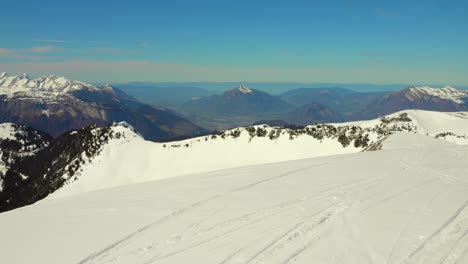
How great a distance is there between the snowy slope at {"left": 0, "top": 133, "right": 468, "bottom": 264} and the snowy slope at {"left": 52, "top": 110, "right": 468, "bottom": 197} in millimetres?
38908

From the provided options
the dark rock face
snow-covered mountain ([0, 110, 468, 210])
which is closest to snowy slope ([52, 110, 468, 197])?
snow-covered mountain ([0, 110, 468, 210])

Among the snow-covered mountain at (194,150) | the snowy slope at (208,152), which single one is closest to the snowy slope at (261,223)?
the snow-covered mountain at (194,150)

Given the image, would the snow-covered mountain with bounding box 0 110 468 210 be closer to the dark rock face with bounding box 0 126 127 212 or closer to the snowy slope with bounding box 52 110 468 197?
the snowy slope with bounding box 52 110 468 197

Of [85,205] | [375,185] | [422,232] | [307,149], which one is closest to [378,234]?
[422,232]

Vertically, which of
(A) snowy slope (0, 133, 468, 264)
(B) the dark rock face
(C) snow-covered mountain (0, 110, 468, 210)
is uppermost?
(A) snowy slope (0, 133, 468, 264)

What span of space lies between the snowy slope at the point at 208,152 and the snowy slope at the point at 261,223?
3891cm

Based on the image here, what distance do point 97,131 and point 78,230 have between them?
354 ft

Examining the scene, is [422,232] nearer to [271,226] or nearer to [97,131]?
[271,226]

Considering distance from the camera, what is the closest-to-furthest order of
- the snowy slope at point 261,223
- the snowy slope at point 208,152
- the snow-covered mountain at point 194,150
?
the snowy slope at point 261,223 < the snow-covered mountain at point 194,150 < the snowy slope at point 208,152

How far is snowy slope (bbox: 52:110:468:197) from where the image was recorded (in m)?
63.7

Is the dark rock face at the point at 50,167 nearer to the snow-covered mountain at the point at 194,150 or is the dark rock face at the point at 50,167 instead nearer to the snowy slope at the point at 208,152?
the snow-covered mountain at the point at 194,150

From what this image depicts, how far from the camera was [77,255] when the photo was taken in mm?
11547

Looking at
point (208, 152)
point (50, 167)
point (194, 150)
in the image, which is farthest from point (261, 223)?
point (50, 167)

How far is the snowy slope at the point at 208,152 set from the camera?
2507 inches
